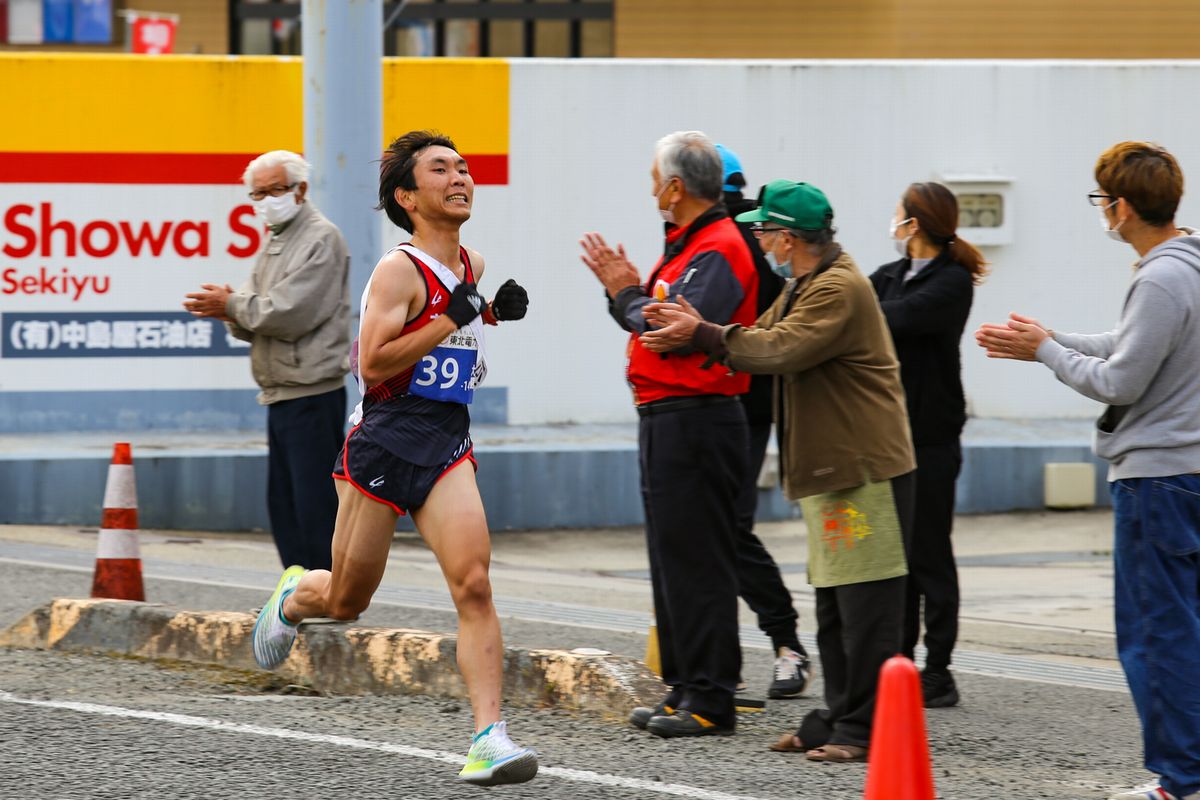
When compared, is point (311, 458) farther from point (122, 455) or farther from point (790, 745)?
point (790, 745)

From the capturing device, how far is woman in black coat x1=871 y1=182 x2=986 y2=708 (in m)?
6.57

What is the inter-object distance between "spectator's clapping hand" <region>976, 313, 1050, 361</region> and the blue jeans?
45 centimetres

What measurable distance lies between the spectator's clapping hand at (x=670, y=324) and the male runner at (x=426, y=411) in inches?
16.7

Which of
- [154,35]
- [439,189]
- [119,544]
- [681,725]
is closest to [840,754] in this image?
[681,725]

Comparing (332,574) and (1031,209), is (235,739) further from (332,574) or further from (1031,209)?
(1031,209)

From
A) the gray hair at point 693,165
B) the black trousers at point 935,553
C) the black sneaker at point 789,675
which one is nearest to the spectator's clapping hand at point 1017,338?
the gray hair at point 693,165

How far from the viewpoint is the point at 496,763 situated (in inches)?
192

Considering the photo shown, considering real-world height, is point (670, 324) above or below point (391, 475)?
above

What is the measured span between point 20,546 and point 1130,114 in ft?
26.1

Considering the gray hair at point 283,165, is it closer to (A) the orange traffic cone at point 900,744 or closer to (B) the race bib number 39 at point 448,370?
(B) the race bib number 39 at point 448,370

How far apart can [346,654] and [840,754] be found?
1.86 m

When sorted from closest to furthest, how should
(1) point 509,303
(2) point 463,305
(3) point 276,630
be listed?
(2) point 463,305, (1) point 509,303, (3) point 276,630

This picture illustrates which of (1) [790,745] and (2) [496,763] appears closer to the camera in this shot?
(2) [496,763]

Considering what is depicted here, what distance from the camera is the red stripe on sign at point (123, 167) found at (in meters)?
11.8
